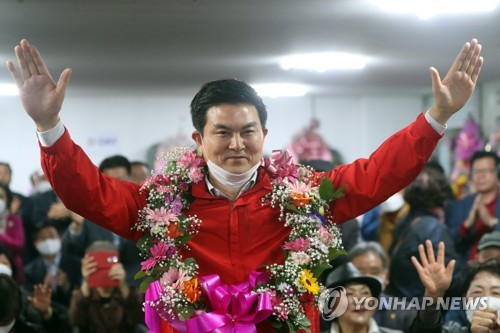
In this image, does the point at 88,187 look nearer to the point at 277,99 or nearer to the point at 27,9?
the point at 27,9

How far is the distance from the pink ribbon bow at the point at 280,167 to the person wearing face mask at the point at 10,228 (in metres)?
3.83

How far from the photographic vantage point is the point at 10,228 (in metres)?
6.64

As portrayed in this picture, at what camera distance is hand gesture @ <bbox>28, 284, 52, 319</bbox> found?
5.12 m

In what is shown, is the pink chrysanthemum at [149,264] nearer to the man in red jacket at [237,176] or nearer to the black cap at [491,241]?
the man in red jacket at [237,176]

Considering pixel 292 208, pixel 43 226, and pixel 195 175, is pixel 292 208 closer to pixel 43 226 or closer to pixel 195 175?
pixel 195 175

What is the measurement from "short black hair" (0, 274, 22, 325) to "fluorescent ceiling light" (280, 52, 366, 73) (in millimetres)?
5080

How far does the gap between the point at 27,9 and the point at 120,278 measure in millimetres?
2449

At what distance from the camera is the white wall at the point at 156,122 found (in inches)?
523

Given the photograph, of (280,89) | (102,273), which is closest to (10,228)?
(102,273)

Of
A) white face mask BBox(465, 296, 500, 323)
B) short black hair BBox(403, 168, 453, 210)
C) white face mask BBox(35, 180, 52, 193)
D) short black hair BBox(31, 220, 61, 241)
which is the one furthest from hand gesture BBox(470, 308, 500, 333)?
white face mask BBox(35, 180, 52, 193)

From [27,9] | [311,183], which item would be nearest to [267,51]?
[27,9]

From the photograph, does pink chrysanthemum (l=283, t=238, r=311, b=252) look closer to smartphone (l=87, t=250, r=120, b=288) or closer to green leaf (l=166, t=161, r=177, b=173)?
green leaf (l=166, t=161, r=177, b=173)

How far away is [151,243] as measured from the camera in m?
3.06

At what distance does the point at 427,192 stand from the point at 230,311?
2818mm
